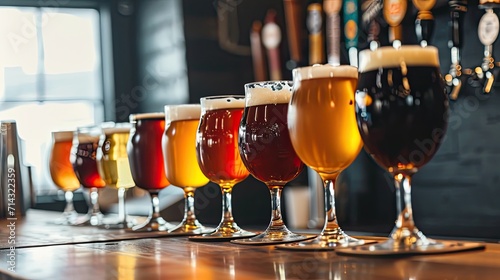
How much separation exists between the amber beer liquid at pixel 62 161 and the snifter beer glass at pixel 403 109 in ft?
4.47

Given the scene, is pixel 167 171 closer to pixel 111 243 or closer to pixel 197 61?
pixel 111 243

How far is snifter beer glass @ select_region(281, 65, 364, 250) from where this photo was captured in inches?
43.7

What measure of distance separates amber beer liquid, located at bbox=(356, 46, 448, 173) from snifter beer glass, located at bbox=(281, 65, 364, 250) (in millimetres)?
109

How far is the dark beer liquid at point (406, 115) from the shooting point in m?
0.97

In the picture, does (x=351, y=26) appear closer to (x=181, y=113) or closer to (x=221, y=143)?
(x=181, y=113)

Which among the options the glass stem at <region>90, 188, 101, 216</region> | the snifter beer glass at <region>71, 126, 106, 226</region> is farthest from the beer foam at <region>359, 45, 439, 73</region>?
the glass stem at <region>90, 188, 101, 216</region>

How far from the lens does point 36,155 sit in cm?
655

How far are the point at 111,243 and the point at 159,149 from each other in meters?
0.34

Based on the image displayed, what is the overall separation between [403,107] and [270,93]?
0.33 metres

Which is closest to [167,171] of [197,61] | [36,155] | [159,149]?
[159,149]

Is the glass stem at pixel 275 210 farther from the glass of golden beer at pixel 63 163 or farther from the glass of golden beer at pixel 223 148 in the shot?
the glass of golden beer at pixel 63 163

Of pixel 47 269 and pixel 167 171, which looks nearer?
pixel 47 269

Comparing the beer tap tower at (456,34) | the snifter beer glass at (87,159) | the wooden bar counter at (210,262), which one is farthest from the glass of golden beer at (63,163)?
the beer tap tower at (456,34)

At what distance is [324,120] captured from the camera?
1.11 meters
